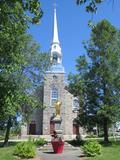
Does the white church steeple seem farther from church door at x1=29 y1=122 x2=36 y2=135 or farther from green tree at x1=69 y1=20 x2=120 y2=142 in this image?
green tree at x1=69 y1=20 x2=120 y2=142

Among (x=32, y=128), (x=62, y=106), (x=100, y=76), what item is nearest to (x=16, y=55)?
(x=100, y=76)

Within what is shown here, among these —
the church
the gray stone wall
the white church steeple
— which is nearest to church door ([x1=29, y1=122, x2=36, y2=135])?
the church

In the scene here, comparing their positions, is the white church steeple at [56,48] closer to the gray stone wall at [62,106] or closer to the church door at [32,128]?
the gray stone wall at [62,106]

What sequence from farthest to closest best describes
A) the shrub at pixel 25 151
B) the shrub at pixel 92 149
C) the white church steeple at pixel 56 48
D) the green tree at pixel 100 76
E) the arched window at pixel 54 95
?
1. the white church steeple at pixel 56 48
2. the arched window at pixel 54 95
3. the green tree at pixel 100 76
4. the shrub at pixel 92 149
5. the shrub at pixel 25 151

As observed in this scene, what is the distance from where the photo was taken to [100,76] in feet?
112

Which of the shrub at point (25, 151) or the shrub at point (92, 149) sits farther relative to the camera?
the shrub at point (92, 149)

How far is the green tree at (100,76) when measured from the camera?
111ft

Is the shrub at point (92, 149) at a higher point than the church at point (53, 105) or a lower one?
lower

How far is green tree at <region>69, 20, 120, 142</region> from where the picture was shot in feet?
111

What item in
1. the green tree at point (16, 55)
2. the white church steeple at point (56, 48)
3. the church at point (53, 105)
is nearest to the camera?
the green tree at point (16, 55)

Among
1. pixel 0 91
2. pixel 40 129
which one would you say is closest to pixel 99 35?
pixel 0 91

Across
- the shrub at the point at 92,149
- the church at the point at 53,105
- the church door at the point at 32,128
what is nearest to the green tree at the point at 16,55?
the shrub at the point at 92,149

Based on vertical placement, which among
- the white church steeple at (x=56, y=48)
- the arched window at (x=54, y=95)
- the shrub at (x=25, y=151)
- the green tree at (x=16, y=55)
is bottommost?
the shrub at (x=25, y=151)

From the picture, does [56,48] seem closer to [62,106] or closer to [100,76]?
[62,106]
